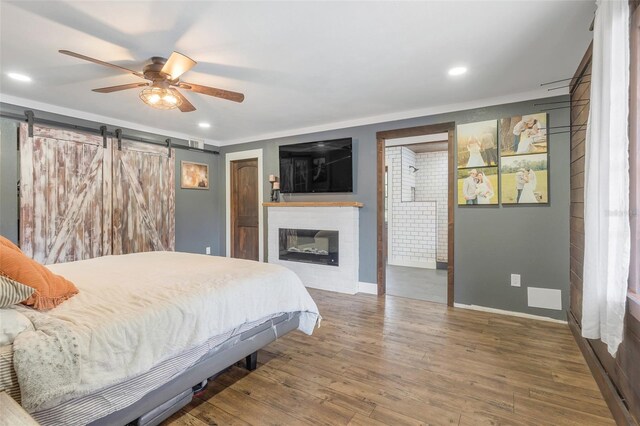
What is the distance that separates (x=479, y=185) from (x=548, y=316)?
4.83 feet

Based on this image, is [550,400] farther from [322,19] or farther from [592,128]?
[322,19]

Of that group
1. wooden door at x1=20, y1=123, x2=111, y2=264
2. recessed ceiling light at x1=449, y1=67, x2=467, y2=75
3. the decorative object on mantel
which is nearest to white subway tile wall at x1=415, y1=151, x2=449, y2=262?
the decorative object on mantel

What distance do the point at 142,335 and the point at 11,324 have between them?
449 mm

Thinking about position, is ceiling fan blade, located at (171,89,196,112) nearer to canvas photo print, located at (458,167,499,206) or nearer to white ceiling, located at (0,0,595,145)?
white ceiling, located at (0,0,595,145)

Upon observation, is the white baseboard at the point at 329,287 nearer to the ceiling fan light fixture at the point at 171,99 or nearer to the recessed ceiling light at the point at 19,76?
the ceiling fan light fixture at the point at 171,99

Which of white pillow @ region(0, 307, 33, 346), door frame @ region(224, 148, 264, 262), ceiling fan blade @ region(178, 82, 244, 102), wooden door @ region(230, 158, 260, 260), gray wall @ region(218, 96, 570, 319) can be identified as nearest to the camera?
white pillow @ region(0, 307, 33, 346)

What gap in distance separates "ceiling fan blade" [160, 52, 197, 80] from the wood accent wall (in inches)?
96.9

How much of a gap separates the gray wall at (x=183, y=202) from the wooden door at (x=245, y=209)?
1.03ft

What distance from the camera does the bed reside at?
1108mm

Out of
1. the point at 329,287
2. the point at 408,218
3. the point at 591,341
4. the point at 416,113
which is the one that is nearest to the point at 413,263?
the point at 408,218

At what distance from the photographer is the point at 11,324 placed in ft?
3.70

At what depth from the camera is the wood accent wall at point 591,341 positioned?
4.85 feet

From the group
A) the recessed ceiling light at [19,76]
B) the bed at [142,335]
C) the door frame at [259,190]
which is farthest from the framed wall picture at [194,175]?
the bed at [142,335]

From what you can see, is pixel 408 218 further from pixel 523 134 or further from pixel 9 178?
pixel 9 178
